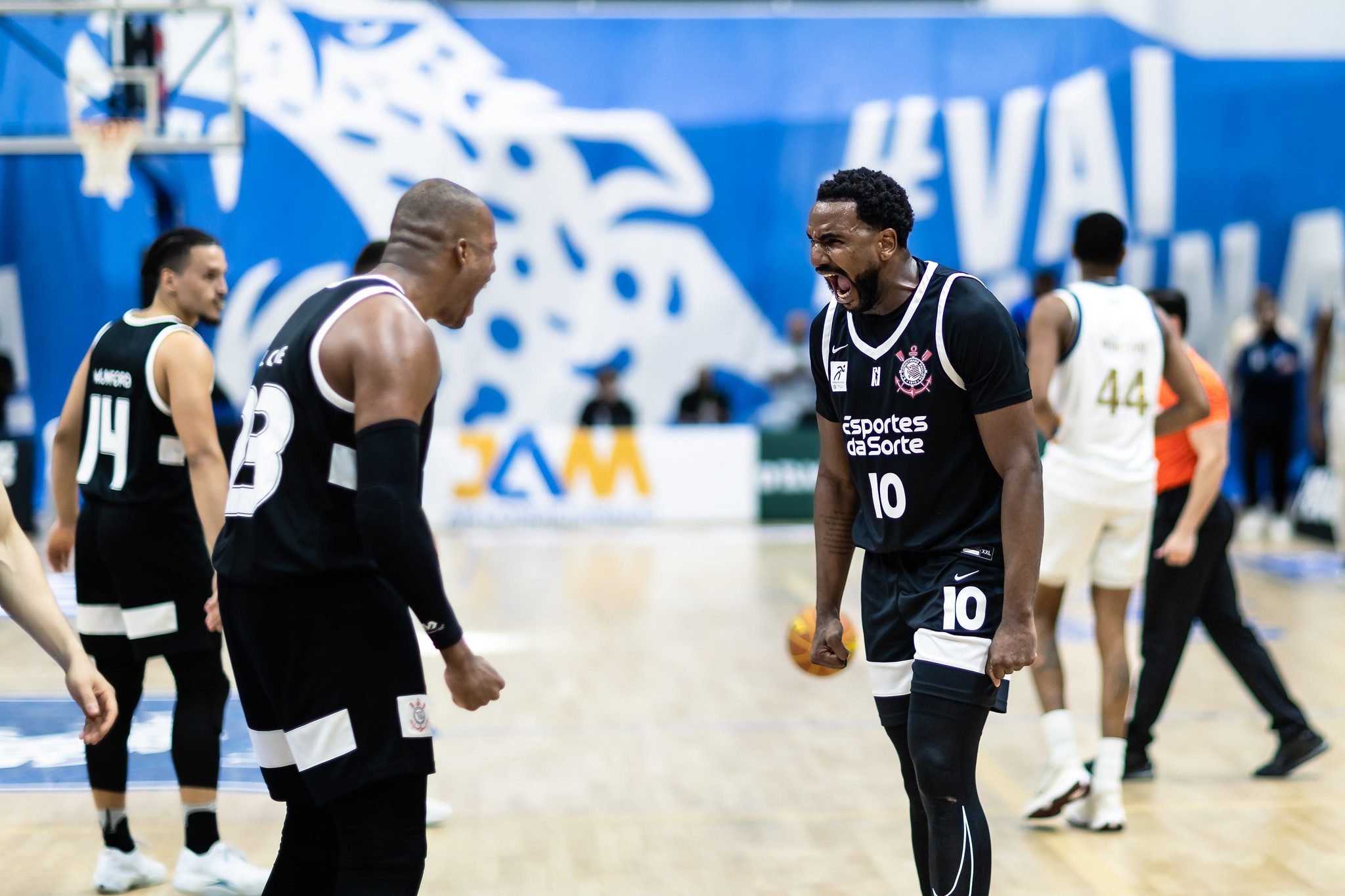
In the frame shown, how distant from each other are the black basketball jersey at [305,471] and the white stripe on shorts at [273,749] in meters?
0.36

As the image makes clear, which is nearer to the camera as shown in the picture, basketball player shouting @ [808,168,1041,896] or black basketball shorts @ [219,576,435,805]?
black basketball shorts @ [219,576,435,805]

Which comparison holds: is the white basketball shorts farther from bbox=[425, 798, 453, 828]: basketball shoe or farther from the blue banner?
the blue banner

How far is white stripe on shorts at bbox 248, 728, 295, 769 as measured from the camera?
285 cm

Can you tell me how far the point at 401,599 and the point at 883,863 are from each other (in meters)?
2.32

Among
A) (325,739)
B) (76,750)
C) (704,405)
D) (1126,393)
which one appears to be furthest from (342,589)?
(704,405)

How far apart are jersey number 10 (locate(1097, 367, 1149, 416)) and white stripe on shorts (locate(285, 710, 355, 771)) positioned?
3011 mm

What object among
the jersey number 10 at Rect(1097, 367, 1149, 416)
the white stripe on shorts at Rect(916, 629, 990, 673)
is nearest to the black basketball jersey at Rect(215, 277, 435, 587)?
the white stripe on shorts at Rect(916, 629, 990, 673)

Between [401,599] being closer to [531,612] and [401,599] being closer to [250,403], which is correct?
[250,403]

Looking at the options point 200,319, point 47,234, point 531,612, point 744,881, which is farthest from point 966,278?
point 47,234

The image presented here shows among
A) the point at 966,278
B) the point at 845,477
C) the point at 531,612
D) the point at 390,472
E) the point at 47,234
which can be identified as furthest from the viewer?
the point at 47,234

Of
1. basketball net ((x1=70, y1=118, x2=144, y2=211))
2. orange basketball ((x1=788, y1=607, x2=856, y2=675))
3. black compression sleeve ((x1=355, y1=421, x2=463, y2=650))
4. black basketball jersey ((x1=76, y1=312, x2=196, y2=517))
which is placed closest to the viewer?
black compression sleeve ((x1=355, y1=421, x2=463, y2=650))

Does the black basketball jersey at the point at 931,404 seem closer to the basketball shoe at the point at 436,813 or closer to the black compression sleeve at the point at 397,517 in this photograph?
the black compression sleeve at the point at 397,517

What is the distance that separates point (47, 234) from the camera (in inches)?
562

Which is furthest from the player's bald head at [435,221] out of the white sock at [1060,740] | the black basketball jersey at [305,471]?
the white sock at [1060,740]
